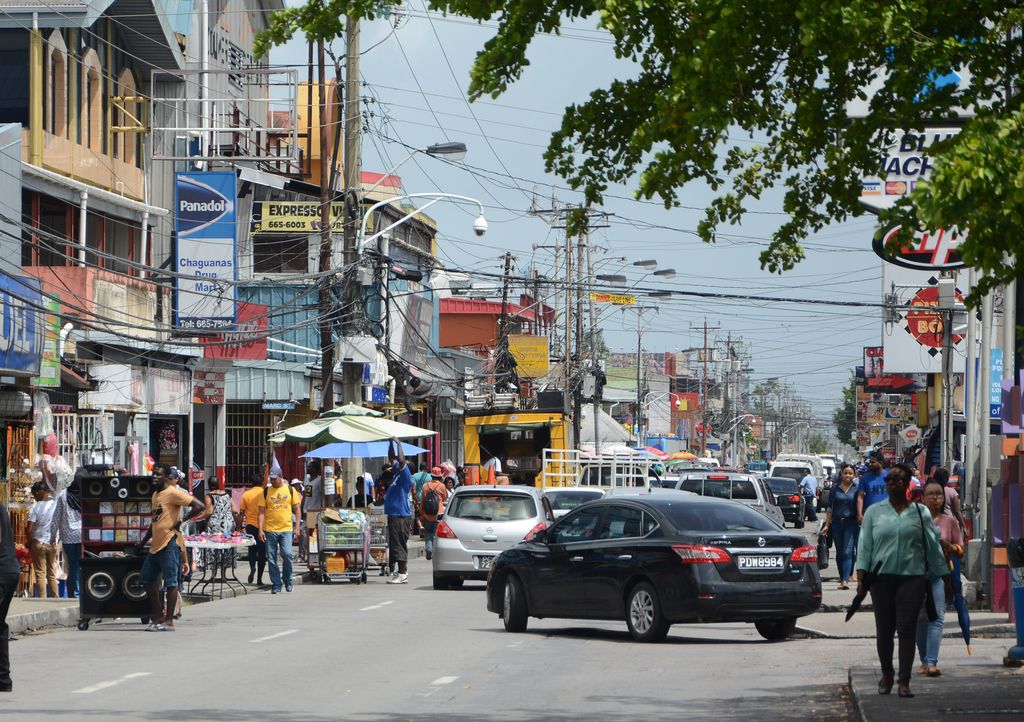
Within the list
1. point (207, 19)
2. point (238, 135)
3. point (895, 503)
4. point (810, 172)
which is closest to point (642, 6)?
point (810, 172)

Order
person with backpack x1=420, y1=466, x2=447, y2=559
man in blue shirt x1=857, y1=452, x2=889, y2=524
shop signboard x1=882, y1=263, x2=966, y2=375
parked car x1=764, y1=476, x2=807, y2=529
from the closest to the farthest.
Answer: man in blue shirt x1=857, y1=452, x2=889, y2=524 < person with backpack x1=420, y1=466, x2=447, y2=559 < shop signboard x1=882, y1=263, x2=966, y2=375 < parked car x1=764, y1=476, x2=807, y2=529

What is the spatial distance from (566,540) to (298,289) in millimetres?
27702

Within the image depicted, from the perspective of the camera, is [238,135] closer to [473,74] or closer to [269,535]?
[269,535]

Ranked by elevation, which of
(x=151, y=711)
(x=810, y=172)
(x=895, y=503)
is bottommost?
(x=151, y=711)

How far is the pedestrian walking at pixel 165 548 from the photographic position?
1941 cm

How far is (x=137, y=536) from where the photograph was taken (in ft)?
70.5

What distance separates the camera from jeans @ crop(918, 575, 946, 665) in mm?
13094

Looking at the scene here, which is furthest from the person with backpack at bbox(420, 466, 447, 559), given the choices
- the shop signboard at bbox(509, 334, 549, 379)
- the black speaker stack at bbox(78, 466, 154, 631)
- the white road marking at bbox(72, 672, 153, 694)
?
the shop signboard at bbox(509, 334, 549, 379)

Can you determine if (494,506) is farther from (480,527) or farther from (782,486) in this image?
(782,486)

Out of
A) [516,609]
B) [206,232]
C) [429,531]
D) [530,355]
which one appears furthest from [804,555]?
[530,355]

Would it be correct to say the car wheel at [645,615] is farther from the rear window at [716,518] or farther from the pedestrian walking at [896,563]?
A: the pedestrian walking at [896,563]

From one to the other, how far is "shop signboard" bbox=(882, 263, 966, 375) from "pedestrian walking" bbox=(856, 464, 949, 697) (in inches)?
1193

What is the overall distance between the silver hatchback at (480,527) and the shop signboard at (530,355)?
50369mm

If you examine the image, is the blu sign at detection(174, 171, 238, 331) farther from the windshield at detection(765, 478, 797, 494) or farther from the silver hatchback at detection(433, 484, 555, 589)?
the windshield at detection(765, 478, 797, 494)
